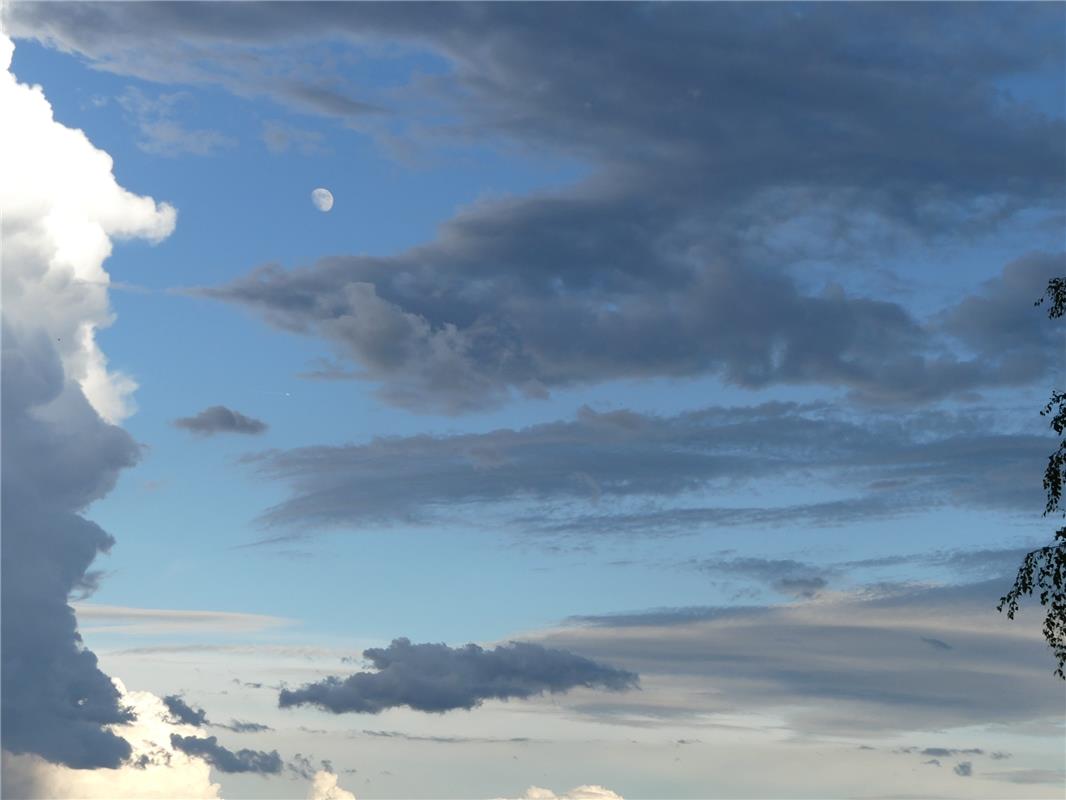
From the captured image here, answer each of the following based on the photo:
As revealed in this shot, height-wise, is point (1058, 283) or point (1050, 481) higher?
point (1058, 283)

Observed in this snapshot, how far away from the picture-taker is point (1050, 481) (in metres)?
39.6

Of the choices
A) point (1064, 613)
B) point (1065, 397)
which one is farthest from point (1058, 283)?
point (1064, 613)

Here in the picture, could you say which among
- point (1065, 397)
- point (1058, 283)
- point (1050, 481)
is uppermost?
point (1058, 283)

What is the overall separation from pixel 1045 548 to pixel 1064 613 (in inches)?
102

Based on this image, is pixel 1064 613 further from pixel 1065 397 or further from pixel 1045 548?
pixel 1065 397

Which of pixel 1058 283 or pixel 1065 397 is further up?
pixel 1058 283

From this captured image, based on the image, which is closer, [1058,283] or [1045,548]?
[1045,548]

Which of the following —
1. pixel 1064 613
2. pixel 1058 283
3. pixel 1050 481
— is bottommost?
pixel 1064 613

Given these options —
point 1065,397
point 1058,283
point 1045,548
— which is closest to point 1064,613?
point 1045,548

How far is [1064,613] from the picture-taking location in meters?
39.6

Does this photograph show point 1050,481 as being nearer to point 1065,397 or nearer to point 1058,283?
point 1065,397

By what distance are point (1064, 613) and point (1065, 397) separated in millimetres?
7431

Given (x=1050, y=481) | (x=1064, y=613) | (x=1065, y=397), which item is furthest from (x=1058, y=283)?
(x=1064, y=613)

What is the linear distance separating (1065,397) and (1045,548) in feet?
17.7
